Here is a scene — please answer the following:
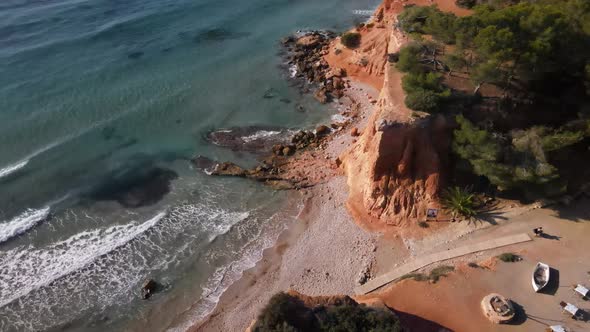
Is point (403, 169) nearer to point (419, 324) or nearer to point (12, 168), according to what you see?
point (419, 324)

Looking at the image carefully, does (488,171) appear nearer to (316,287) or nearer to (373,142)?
(373,142)

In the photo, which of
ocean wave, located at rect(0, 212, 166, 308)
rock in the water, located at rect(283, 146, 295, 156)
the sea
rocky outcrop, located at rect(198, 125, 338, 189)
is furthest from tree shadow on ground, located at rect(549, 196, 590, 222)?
ocean wave, located at rect(0, 212, 166, 308)

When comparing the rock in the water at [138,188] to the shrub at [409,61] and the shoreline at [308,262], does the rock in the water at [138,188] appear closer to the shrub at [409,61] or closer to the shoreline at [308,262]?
the shoreline at [308,262]

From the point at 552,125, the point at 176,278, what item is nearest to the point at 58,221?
the point at 176,278

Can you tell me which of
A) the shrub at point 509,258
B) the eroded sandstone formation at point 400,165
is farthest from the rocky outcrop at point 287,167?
the shrub at point 509,258

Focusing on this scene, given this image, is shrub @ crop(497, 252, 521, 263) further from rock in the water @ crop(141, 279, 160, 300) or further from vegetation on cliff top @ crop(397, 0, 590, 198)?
rock in the water @ crop(141, 279, 160, 300)
